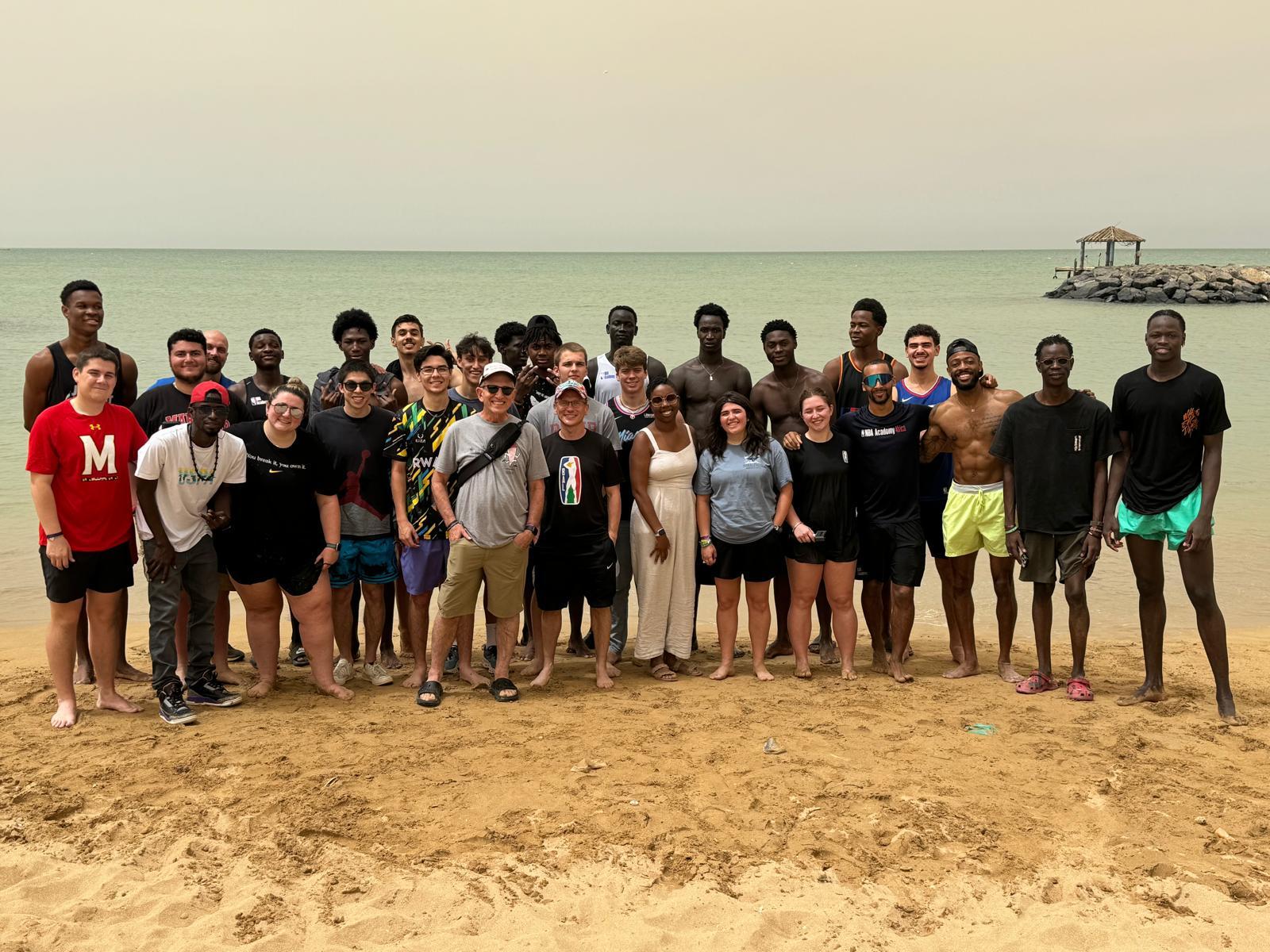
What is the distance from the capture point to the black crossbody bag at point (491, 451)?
604 centimetres

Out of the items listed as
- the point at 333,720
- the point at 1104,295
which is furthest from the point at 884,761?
the point at 1104,295

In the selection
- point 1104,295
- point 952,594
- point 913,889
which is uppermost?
point 1104,295

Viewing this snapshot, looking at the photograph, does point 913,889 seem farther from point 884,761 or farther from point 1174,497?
point 1174,497

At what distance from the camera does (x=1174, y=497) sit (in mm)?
5867

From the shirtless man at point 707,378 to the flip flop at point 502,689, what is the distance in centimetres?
217

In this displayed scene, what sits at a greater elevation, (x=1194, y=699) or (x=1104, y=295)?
(x=1104, y=295)

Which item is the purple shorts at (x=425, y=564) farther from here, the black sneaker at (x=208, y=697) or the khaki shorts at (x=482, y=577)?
the black sneaker at (x=208, y=697)

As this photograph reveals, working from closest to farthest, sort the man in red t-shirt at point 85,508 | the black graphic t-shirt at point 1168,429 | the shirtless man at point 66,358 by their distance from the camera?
the man in red t-shirt at point 85,508, the black graphic t-shirt at point 1168,429, the shirtless man at point 66,358

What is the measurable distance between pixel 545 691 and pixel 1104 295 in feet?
168

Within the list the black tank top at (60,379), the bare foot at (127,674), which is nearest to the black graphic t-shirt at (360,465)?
the black tank top at (60,379)

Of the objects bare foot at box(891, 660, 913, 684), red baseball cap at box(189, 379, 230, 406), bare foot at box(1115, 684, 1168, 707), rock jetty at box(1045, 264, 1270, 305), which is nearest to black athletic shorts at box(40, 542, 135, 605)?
red baseball cap at box(189, 379, 230, 406)

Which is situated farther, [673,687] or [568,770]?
[673,687]

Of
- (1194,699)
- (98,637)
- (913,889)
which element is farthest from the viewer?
(1194,699)

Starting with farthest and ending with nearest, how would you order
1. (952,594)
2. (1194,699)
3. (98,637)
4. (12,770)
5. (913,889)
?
1. (952,594)
2. (1194,699)
3. (98,637)
4. (12,770)
5. (913,889)
